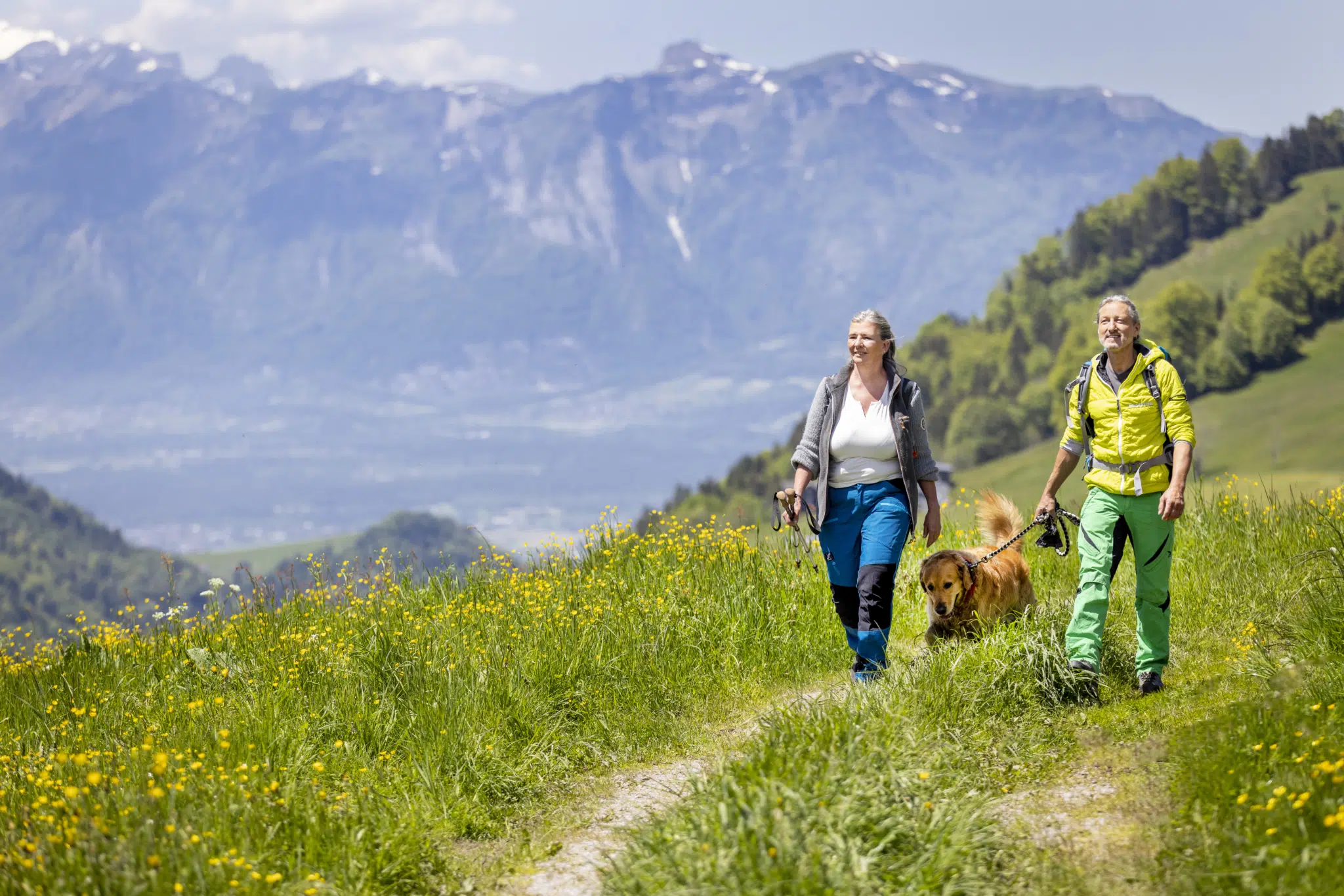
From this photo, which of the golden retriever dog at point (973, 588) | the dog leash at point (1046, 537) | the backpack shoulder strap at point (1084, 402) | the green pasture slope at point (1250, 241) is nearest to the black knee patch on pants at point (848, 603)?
Result: the golden retriever dog at point (973, 588)

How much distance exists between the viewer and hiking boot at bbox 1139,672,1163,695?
6.53 m

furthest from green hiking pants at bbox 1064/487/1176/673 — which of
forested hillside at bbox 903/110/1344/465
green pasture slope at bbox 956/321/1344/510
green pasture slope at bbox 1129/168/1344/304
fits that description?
green pasture slope at bbox 1129/168/1344/304

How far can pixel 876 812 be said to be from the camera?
452 centimetres

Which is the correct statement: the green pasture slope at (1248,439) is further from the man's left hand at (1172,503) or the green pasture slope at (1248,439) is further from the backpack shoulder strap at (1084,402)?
the man's left hand at (1172,503)

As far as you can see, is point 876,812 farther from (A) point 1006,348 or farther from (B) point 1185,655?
(A) point 1006,348

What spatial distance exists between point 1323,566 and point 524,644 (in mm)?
5227

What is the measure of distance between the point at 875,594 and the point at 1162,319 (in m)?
159

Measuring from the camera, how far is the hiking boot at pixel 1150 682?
653cm

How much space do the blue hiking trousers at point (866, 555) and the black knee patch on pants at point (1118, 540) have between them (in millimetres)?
1073

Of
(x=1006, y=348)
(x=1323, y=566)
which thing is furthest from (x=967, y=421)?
(x=1323, y=566)

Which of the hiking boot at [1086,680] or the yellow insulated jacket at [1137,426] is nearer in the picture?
the yellow insulated jacket at [1137,426]

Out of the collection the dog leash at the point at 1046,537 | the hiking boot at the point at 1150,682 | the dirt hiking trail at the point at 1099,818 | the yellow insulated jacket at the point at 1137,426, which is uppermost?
the yellow insulated jacket at the point at 1137,426

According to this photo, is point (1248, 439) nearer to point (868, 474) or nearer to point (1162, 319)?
point (1162, 319)

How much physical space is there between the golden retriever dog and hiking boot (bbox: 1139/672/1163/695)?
92cm
